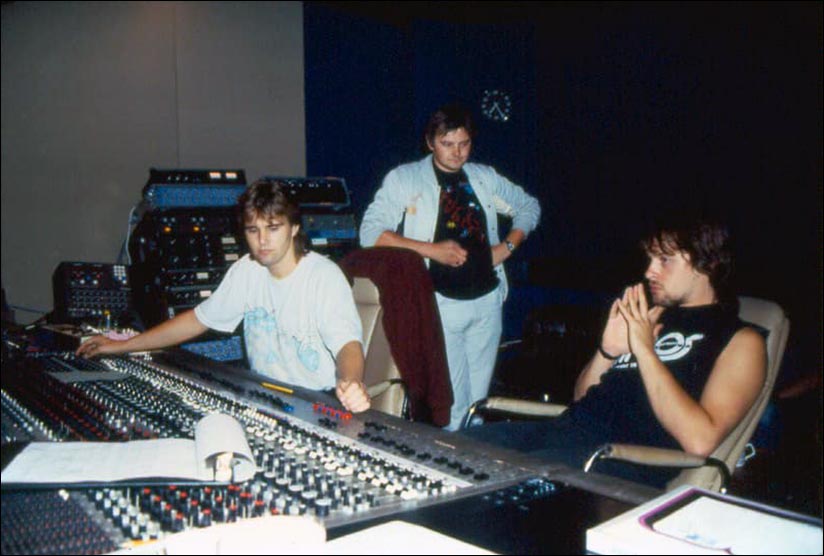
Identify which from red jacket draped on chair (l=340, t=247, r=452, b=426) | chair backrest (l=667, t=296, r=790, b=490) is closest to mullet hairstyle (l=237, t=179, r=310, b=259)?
red jacket draped on chair (l=340, t=247, r=452, b=426)

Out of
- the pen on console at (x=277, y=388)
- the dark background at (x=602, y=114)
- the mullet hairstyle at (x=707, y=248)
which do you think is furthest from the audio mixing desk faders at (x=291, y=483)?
the dark background at (x=602, y=114)

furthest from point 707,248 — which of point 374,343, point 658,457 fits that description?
point 374,343

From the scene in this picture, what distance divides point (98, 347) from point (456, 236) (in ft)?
5.72

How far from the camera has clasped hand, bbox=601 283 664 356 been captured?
201 cm

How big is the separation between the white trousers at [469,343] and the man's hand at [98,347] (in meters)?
1.51

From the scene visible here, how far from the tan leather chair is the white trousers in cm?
113

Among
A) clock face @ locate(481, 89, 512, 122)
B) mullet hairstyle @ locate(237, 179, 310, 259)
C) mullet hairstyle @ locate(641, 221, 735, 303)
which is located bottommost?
mullet hairstyle @ locate(641, 221, 735, 303)

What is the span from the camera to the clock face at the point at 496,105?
5422 millimetres

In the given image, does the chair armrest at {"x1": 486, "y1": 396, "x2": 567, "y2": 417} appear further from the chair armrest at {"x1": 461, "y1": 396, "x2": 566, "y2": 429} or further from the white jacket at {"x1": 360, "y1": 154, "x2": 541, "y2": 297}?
the white jacket at {"x1": 360, "y1": 154, "x2": 541, "y2": 297}

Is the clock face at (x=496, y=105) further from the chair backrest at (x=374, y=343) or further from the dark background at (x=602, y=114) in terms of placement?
the chair backrest at (x=374, y=343)

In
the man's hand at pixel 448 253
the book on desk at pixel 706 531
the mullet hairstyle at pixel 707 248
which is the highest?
the mullet hairstyle at pixel 707 248

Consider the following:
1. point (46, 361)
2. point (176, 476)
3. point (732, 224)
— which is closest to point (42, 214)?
point (46, 361)

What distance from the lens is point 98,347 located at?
7.48ft

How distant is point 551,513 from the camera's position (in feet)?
3.44
